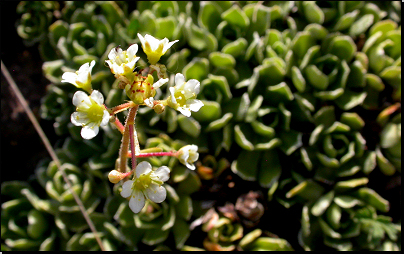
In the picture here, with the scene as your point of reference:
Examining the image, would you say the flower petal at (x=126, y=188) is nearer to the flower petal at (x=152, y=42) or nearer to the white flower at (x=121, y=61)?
the white flower at (x=121, y=61)

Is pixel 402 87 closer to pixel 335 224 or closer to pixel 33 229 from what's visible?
pixel 335 224

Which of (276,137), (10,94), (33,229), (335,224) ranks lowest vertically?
(335,224)

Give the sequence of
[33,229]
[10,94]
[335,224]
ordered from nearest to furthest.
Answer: [335,224] → [33,229] → [10,94]

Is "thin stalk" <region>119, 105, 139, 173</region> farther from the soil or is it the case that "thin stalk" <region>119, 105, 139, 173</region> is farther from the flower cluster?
the soil

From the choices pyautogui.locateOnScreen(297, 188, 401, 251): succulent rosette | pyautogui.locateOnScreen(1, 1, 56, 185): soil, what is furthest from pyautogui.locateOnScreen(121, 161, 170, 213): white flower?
pyautogui.locateOnScreen(1, 1, 56, 185): soil

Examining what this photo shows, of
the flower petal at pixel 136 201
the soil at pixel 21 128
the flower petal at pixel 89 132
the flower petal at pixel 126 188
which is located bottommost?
the soil at pixel 21 128

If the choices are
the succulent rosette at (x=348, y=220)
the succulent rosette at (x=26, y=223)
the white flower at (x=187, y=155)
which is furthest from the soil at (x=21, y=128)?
the succulent rosette at (x=348, y=220)

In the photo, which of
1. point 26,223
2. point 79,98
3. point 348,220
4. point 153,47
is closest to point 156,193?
point 79,98

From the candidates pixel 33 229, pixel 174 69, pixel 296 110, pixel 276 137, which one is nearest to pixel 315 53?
pixel 296 110
